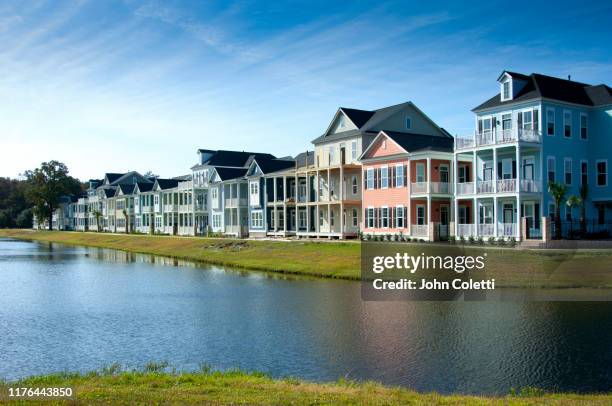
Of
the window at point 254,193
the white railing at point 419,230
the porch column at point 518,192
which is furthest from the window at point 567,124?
the window at point 254,193

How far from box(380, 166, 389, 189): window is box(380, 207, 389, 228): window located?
1968mm

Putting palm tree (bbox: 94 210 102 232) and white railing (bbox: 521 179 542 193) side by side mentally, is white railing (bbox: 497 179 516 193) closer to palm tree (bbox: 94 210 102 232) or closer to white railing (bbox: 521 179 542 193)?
white railing (bbox: 521 179 542 193)

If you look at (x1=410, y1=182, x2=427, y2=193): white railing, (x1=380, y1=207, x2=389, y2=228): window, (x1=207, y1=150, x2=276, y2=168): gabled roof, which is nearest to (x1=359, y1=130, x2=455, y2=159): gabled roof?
(x1=410, y1=182, x2=427, y2=193): white railing

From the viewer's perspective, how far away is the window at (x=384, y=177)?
53.4m

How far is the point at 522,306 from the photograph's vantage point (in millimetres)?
26016

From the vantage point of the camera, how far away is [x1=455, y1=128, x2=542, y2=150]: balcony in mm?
43219

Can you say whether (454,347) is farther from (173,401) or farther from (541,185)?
(541,185)

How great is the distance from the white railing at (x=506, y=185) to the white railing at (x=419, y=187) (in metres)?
6.78

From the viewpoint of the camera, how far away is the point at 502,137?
4403 cm

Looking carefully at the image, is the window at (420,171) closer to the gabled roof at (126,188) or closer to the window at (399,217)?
the window at (399,217)

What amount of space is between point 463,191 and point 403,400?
121 feet

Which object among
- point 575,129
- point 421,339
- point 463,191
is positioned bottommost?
point 421,339

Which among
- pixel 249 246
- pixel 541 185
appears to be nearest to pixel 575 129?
pixel 541 185

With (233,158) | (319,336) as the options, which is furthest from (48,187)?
(319,336)
